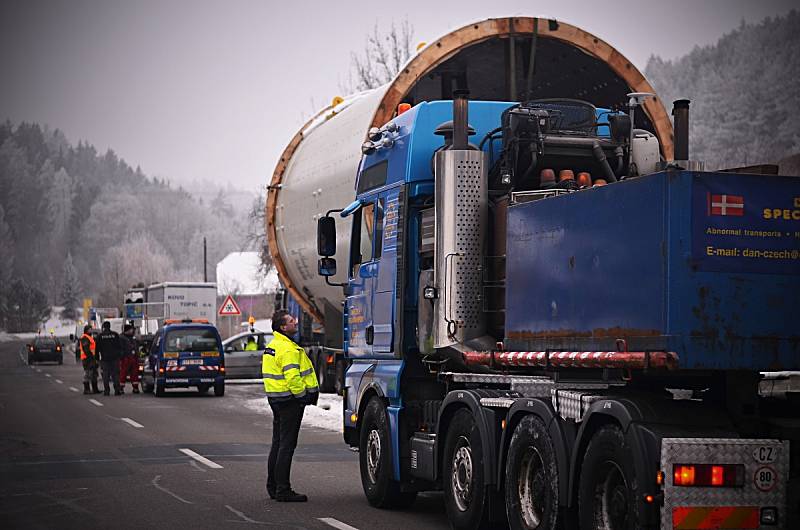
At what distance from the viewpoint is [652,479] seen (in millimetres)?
6629

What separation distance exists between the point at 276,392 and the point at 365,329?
1.06 m

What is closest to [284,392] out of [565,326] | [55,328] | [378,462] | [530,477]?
[378,462]

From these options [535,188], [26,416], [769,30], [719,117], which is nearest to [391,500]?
[535,188]

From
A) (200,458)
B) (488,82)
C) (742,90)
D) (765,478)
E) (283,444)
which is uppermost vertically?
(742,90)

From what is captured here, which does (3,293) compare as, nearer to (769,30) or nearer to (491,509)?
(769,30)

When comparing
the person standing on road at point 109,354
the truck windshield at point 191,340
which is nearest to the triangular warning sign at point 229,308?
the person standing on road at point 109,354

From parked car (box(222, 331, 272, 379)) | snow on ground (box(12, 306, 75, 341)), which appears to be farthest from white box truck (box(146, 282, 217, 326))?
snow on ground (box(12, 306, 75, 341))

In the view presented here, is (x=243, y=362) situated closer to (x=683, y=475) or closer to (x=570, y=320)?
(x=570, y=320)

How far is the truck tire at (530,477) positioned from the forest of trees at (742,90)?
64789 millimetres

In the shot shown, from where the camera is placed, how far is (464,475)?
9.46m

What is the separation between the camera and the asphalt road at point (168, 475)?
10484 mm

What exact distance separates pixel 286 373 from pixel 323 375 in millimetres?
14290

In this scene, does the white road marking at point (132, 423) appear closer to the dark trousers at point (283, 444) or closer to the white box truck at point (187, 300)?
the dark trousers at point (283, 444)

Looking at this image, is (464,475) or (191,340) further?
(191,340)
